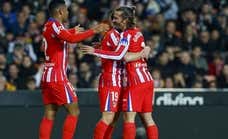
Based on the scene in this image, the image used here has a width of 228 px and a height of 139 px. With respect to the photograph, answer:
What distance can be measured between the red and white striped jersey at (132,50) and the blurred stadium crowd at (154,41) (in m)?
3.84

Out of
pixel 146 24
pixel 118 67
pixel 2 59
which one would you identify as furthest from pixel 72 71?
pixel 118 67

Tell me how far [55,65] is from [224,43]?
6921 millimetres

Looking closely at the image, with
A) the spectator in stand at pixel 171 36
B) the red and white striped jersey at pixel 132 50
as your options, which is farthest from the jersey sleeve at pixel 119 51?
the spectator in stand at pixel 171 36

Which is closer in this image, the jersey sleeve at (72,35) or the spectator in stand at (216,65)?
the jersey sleeve at (72,35)

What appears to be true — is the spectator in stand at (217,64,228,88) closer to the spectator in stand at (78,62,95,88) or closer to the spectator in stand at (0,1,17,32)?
the spectator in stand at (78,62,95,88)

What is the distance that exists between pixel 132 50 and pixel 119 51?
248mm

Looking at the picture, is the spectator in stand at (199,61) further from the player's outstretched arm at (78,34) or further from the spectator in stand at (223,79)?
the player's outstretched arm at (78,34)

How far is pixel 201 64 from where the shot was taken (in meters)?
18.3

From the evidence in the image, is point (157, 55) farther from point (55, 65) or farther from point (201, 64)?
point (55, 65)

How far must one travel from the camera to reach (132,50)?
42.4ft

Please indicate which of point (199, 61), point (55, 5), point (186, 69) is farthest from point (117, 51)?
point (199, 61)

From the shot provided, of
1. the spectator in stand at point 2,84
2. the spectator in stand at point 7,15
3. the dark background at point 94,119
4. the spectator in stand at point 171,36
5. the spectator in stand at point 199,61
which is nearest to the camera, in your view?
the dark background at point 94,119

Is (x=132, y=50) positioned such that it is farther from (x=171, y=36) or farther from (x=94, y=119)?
(x=171, y=36)

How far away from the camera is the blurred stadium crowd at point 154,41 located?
56.5ft
